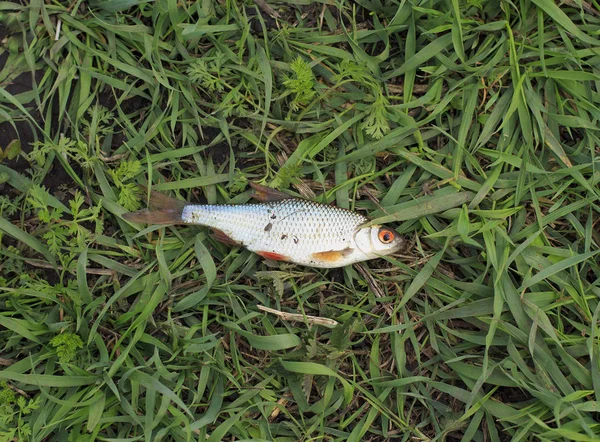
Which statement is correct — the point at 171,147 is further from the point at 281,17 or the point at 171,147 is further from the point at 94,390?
the point at 94,390

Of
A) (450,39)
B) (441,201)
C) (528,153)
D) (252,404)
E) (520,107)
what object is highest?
(450,39)

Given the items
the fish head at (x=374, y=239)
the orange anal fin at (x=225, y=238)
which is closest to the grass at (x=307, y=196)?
the fish head at (x=374, y=239)

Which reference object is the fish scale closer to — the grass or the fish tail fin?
the fish tail fin

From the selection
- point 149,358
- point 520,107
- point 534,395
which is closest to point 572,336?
point 534,395

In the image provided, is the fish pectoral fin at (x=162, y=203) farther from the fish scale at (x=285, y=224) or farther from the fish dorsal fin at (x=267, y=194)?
the fish dorsal fin at (x=267, y=194)

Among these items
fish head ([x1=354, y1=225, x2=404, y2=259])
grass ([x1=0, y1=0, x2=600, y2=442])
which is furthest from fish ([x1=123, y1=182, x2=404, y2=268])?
grass ([x1=0, y1=0, x2=600, y2=442])

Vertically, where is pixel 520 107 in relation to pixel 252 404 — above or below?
above

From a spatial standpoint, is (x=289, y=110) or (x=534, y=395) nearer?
(x=534, y=395)
